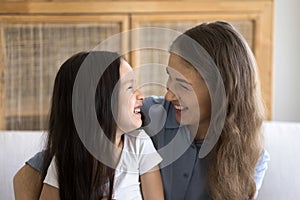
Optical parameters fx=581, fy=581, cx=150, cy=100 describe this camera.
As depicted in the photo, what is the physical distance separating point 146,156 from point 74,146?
23cm

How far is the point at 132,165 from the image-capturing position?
5.50ft

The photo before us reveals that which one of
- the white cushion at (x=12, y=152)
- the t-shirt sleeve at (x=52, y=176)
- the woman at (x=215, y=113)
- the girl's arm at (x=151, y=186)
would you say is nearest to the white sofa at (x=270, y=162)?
the white cushion at (x=12, y=152)

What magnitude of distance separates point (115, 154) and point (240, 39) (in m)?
0.50

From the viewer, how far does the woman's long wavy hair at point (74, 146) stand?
1576 millimetres

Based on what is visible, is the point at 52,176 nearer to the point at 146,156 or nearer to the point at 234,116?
the point at 146,156

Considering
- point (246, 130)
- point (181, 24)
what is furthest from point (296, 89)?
point (246, 130)

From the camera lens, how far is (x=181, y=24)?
2.54m

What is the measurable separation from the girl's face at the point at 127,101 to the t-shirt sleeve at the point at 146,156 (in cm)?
11

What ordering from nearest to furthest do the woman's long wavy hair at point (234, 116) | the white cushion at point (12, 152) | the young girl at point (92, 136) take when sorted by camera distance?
the young girl at point (92, 136) < the woman's long wavy hair at point (234, 116) < the white cushion at point (12, 152)

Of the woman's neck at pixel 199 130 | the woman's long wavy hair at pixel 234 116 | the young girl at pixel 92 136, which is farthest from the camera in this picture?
the woman's neck at pixel 199 130

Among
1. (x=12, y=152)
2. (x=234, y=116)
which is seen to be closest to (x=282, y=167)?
(x=234, y=116)

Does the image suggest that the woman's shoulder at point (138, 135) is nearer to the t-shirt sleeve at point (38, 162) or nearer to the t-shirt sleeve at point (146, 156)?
the t-shirt sleeve at point (146, 156)

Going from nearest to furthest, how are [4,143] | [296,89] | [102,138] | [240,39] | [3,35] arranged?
[102,138], [240,39], [4,143], [3,35], [296,89]

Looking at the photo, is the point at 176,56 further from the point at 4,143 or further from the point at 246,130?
the point at 4,143
